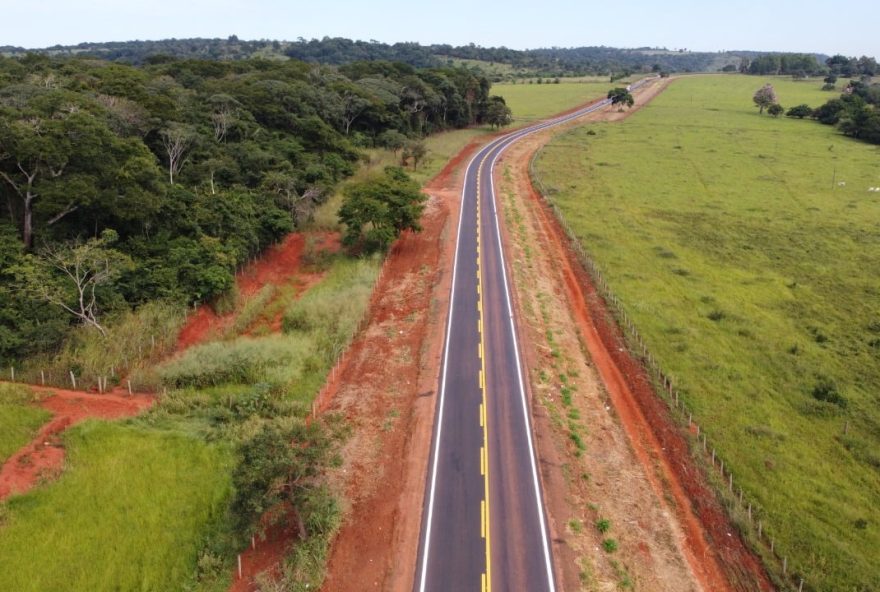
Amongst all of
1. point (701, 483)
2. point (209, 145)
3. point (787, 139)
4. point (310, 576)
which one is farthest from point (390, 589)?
point (787, 139)

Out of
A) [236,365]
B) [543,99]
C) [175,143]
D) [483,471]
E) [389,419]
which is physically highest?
[543,99]

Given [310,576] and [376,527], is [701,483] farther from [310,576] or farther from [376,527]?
[310,576]

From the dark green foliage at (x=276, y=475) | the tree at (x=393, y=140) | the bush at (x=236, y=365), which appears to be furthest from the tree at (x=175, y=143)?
the dark green foliage at (x=276, y=475)

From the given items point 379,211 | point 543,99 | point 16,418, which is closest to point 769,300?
point 379,211

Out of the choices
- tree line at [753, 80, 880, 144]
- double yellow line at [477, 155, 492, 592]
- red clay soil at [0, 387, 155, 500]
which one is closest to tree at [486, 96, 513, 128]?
tree line at [753, 80, 880, 144]

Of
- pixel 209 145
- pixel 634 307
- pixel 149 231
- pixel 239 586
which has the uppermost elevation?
pixel 209 145

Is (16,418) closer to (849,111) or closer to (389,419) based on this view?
(389,419)
